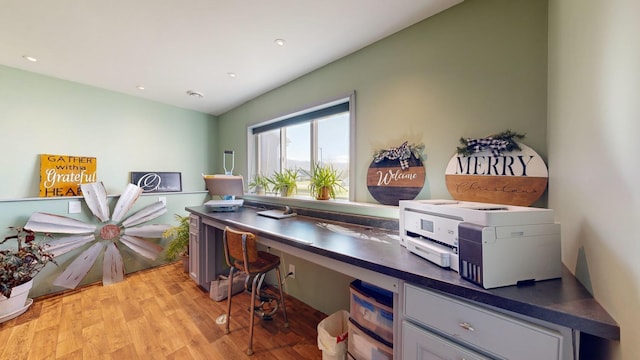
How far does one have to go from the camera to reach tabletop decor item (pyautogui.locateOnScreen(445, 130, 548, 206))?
1.23 m

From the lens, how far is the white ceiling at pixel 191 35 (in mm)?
1537

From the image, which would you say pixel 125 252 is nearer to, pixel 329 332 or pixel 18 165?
pixel 18 165

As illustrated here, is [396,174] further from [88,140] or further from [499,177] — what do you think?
[88,140]

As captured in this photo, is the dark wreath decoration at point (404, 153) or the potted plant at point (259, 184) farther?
the potted plant at point (259, 184)

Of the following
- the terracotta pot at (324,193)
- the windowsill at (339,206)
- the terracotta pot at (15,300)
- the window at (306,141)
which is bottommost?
the terracotta pot at (15,300)

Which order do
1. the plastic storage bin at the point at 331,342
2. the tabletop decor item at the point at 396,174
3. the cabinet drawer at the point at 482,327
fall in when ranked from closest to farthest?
the cabinet drawer at the point at 482,327
the plastic storage bin at the point at 331,342
the tabletop decor item at the point at 396,174

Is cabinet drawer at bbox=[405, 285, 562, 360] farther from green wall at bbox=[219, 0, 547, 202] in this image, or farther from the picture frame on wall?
the picture frame on wall

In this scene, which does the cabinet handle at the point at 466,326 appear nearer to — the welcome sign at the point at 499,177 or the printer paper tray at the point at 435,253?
the printer paper tray at the point at 435,253

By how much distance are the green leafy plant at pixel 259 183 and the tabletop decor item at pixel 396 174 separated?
1.52 m

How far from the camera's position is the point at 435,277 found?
899 mm

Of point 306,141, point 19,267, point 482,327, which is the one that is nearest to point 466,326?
point 482,327

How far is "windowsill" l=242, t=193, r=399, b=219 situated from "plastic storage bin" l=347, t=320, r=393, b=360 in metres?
0.79

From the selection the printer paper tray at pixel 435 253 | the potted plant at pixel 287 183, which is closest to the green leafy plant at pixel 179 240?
the potted plant at pixel 287 183

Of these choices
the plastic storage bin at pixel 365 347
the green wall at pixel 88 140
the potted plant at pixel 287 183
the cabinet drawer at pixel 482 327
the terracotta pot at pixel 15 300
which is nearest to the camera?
the cabinet drawer at pixel 482 327
